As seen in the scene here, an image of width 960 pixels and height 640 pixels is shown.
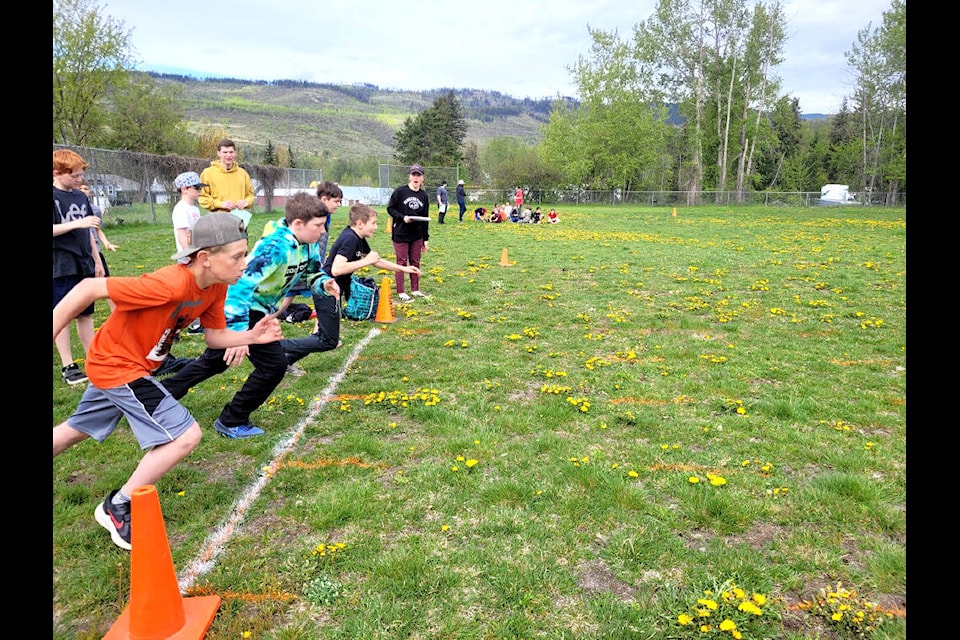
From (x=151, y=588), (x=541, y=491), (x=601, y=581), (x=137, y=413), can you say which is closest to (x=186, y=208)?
(x=137, y=413)

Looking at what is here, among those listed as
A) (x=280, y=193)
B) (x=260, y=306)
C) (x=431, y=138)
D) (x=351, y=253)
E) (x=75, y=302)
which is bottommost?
(x=260, y=306)

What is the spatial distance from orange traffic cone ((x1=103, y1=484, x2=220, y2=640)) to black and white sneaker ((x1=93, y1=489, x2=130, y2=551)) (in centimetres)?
67

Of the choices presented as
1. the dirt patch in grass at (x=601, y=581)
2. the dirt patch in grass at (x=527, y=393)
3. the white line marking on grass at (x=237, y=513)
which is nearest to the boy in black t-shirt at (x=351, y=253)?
the white line marking on grass at (x=237, y=513)

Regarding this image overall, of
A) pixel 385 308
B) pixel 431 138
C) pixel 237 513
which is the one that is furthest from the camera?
pixel 431 138

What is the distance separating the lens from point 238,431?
441cm

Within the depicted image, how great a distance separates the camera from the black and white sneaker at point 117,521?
293 centimetres

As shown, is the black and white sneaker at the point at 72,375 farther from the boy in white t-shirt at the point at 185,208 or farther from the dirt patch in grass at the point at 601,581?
the dirt patch in grass at the point at 601,581

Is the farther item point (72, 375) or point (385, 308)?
point (385, 308)

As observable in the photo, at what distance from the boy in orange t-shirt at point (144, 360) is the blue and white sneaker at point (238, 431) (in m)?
1.33

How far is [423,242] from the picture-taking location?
9586 mm

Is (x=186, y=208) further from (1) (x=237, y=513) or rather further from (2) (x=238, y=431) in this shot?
(1) (x=237, y=513)

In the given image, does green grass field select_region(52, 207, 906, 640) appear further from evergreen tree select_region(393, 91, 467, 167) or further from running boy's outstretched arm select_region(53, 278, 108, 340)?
evergreen tree select_region(393, 91, 467, 167)

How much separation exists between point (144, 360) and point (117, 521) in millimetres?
896
